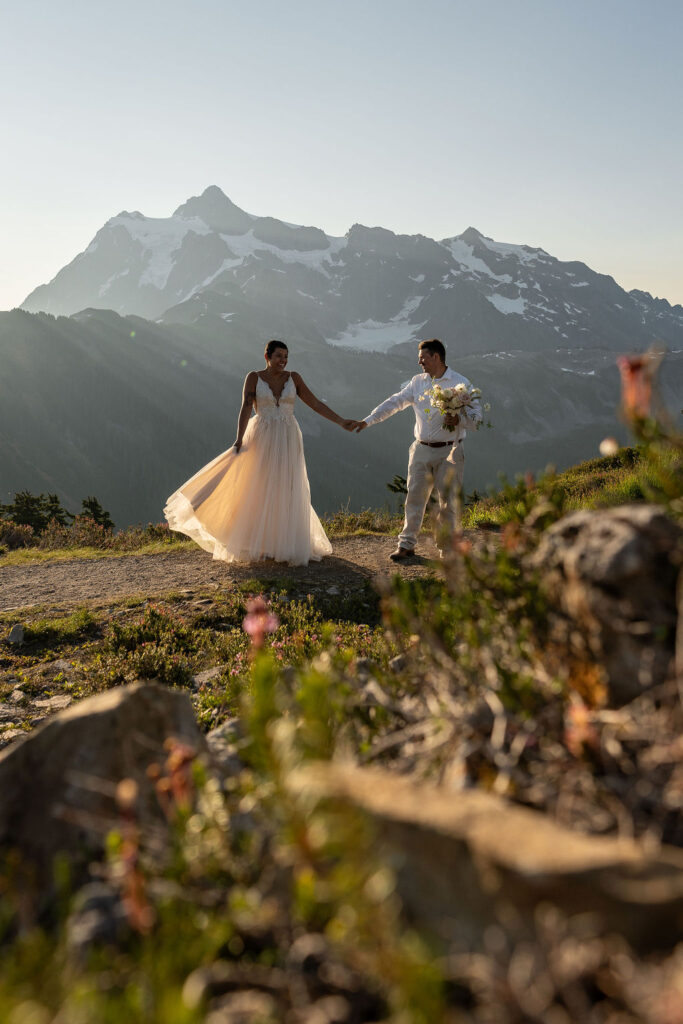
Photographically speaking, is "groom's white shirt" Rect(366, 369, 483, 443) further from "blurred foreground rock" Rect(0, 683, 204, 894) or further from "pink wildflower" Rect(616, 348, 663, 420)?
"pink wildflower" Rect(616, 348, 663, 420)

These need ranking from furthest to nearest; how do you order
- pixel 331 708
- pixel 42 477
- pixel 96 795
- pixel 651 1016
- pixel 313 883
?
pixel 42 477 → pixel 331 708 → pixel 96 795 → pixel 313 883 → pixel 651 1016

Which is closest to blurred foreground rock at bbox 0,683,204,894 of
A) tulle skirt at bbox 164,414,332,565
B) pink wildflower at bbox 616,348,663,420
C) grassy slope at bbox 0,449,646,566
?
pink wildflower at bbox 616,348,663,420

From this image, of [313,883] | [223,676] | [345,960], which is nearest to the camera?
[345,960]

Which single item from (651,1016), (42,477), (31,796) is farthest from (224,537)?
(42,477)

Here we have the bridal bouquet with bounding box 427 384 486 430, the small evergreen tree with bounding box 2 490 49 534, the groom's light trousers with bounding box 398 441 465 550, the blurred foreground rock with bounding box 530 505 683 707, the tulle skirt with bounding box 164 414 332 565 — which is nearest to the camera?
the blurred foreground rock with bounding box 530 505 683 707

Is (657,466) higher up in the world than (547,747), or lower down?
higher up

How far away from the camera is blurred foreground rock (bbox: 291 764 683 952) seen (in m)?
1.21

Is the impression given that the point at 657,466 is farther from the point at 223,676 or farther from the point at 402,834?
the point at 223,676

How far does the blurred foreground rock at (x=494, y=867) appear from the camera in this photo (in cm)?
121

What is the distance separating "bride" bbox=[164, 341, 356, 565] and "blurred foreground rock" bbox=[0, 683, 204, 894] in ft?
27.1

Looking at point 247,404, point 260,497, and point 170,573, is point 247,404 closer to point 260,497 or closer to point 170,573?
point 260,497

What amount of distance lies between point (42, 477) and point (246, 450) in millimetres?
162573

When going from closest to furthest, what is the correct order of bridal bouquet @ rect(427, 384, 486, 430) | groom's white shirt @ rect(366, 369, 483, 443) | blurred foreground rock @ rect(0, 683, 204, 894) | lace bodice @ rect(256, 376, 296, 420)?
blurred foreground rock @ rect(0, 683, 204, 894), bridal bouquet @ rect(427, 384, 486, 430), groom's white shirt @ rect(366, 369, 483, 443), lace bodice @ rect(256, 376, 296, 420)

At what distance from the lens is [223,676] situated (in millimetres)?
5844
